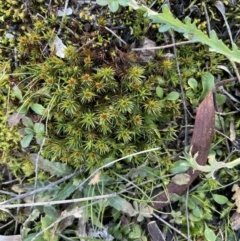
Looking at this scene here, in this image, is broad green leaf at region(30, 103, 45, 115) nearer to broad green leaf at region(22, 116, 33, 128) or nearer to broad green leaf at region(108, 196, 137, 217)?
broad green leaf at region(22, 116, 33, 128)

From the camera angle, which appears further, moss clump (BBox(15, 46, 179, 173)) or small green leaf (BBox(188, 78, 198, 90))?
small green leaf (BBox(188, 78, 198, 90))

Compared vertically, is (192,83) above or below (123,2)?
below

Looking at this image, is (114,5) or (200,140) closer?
(114,5)

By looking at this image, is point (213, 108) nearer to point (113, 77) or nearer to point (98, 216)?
point (113, 77)

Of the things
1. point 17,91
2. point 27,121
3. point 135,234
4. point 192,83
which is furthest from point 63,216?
point 192,83

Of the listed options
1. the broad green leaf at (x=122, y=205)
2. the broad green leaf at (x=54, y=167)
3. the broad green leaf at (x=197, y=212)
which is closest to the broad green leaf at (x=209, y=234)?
the broad green leaf at (x=197, y=212)

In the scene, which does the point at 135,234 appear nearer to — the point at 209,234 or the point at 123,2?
the point at 209,234

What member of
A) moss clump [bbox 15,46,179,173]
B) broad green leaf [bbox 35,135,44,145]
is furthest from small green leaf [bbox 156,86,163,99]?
broad green leaf [bbox 35,135,44,145]
